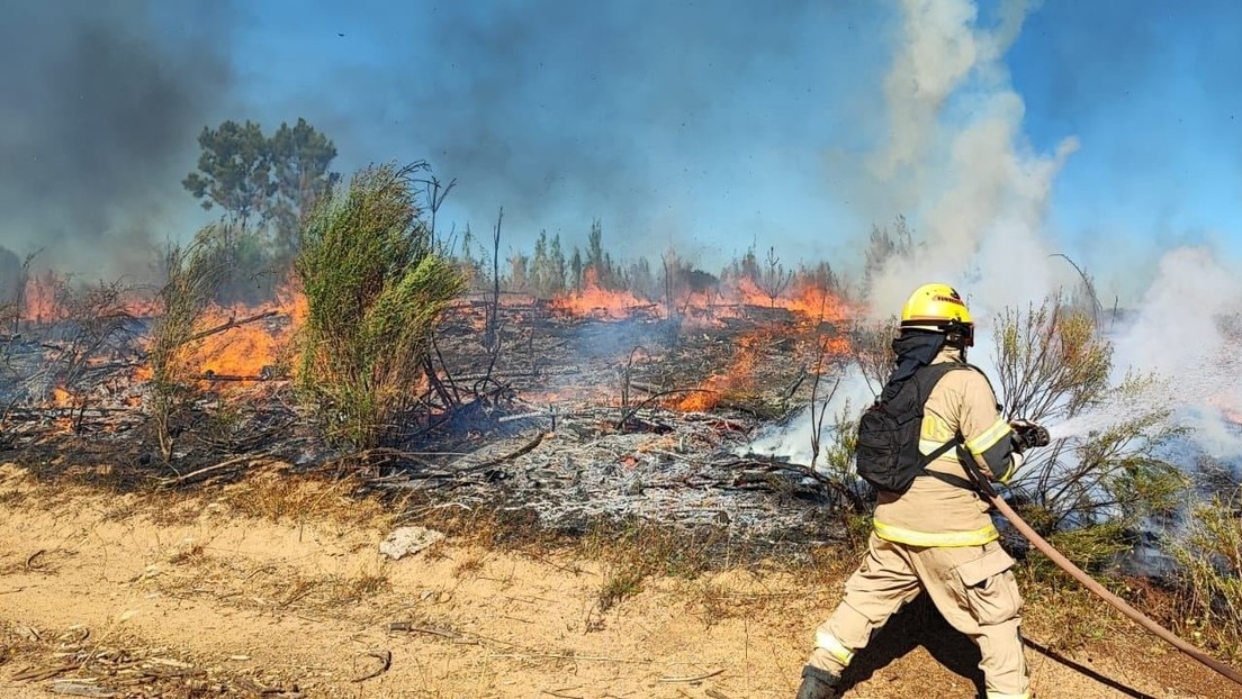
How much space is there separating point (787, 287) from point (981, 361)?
18.7 meters

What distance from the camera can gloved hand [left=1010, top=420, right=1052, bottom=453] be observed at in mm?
3202

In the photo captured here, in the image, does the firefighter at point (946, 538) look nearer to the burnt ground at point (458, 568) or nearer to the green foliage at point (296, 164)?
the burnt ground at point (458, 568)

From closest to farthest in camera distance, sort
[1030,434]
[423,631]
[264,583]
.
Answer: [1030,434] → [423,631] → [264,583]

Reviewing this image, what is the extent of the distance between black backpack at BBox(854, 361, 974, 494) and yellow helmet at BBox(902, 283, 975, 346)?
183 millimetres

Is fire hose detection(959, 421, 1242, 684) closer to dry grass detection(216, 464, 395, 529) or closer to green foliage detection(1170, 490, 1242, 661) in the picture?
green foliage detection(1170, 490, 1242, 661)

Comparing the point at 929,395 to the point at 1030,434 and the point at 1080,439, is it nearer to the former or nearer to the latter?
the point at 1030,434

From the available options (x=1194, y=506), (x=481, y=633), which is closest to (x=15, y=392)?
(x=481, y=633)

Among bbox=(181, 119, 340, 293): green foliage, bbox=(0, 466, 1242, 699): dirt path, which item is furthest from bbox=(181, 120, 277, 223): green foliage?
bbox=(0, 466, 1242, 699): dirt path

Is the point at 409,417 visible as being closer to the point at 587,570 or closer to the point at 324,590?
the point at 324,590

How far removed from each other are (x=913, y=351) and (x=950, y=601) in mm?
1193

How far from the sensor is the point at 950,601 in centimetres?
322

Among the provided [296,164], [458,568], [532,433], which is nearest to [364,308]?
[532,433]

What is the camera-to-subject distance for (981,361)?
8141 mm

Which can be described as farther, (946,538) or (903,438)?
(903,438)
